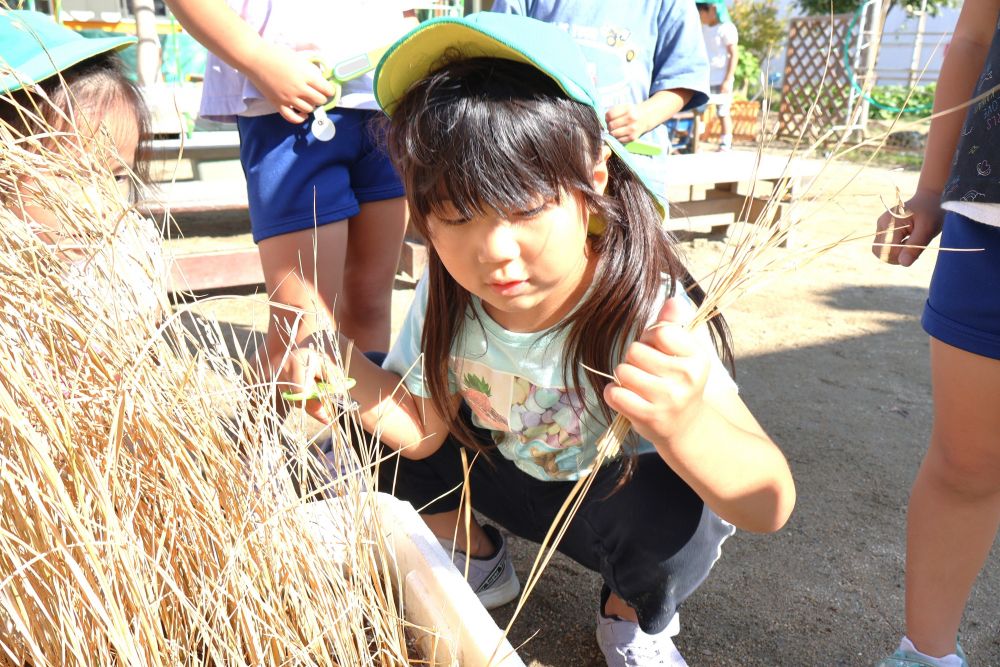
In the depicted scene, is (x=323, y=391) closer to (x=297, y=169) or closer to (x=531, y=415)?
(x=531, y=415)

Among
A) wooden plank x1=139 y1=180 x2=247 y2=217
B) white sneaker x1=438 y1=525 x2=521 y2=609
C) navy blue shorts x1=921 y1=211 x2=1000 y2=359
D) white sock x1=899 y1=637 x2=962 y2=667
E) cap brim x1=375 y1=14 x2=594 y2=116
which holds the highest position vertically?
cap brim x1=375 y1=14 x2=594 y2=116

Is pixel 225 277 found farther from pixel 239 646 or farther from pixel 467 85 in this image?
pixel 239 646

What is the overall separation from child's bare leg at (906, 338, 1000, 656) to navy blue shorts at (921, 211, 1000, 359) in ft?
0.08

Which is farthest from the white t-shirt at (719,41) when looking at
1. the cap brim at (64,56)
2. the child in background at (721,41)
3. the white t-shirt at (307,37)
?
the cap brim at (64,56)

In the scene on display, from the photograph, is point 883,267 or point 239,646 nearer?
point 239,646

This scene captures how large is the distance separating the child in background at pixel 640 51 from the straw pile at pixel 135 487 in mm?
1076

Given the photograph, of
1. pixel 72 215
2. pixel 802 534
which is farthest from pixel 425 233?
pixel 802 534

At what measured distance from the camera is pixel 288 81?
4.62ft

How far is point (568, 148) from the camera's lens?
102 cm

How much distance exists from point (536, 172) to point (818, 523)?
3.97ft

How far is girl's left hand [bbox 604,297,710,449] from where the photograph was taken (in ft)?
2.65

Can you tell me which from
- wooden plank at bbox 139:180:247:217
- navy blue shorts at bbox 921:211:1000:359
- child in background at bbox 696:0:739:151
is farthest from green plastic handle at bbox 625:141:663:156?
child in background at bbox 696:0:739:151

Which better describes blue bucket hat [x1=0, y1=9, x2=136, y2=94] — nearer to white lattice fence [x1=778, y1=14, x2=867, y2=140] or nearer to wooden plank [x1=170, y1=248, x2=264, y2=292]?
wooden plank [x1=170, y1=248, x2=264, y2=292]

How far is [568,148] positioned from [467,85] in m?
0.15
